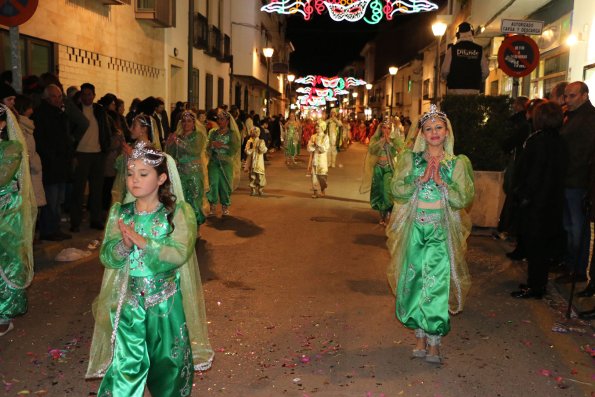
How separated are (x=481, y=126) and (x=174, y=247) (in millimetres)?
7745

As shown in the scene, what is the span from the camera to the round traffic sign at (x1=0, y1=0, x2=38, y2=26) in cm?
767

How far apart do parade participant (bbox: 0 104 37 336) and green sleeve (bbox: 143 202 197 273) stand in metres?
2.39

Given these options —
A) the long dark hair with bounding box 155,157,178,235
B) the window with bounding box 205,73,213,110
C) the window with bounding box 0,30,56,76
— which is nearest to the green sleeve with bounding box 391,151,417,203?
the long dark hair with bounding box 155,157,178,235

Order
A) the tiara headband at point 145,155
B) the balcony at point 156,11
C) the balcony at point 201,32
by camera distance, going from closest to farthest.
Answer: the tiara headband at point 145,155
the balcony at point 156,11
the balcony at point 201,32

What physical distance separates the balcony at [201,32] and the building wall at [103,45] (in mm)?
4037

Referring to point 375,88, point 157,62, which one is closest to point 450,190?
point 157,62

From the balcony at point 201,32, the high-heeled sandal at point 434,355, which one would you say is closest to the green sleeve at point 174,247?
the high-heeled sandal at point 434,355

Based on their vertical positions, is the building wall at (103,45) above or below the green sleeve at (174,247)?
above

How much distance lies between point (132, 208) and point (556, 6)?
13.2 meters

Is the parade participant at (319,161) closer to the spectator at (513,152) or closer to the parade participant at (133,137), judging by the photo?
the spectator at (513,152)

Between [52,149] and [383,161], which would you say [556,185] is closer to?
[383,161]

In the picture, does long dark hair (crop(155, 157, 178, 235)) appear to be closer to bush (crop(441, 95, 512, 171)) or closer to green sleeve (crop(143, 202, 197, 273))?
green sleeve (crop(143, 202, 197, 273))

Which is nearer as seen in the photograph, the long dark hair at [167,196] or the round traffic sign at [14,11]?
the long dark hair at [167,196]

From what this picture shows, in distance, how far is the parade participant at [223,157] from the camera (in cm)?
1132
